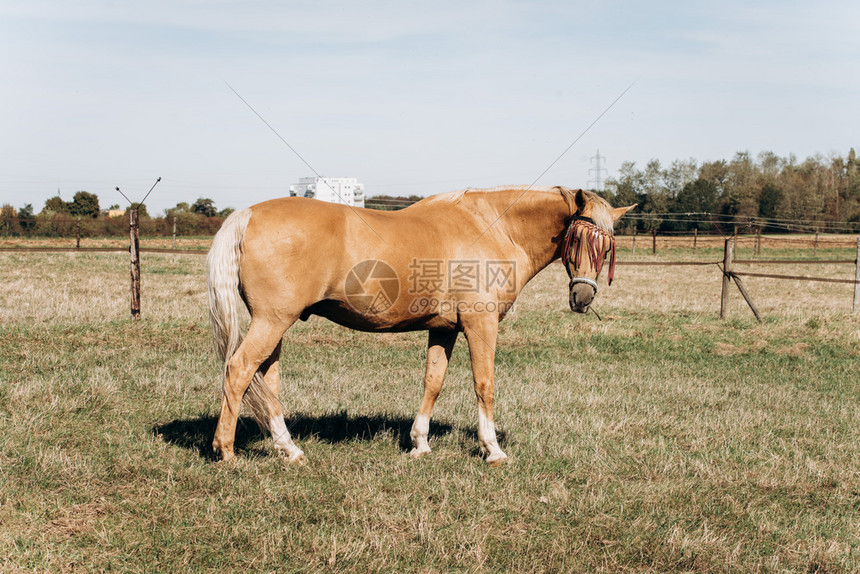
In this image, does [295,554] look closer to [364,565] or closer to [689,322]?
[364,565]

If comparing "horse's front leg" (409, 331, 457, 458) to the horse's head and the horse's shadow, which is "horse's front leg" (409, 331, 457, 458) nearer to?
the horse's shadow

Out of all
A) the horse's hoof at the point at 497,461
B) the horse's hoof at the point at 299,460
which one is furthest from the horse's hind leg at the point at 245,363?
the horse's hoof at the point at 497,461

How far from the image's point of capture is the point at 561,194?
5.08 metres

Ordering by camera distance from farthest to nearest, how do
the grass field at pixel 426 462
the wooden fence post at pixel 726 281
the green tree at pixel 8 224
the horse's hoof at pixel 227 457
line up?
the green tree at pixel 8 224 < the wooden fence post at pixel 726 281 < the horse's hoof at pixel 227 457 < the grass field at pixel 426 462

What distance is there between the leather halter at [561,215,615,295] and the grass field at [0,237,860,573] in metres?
1.58

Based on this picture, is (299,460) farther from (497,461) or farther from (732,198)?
(732,198)

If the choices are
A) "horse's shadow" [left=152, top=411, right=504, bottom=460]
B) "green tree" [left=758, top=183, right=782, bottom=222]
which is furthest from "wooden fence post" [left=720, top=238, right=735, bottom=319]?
"green tree" [left=758, top=183, right=782, bottom=222]

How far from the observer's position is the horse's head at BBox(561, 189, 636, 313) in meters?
4.79

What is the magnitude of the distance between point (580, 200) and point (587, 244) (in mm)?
390

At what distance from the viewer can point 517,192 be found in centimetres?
516

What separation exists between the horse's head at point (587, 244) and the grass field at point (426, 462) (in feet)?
4.53

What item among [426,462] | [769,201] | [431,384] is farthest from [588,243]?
[769,201]

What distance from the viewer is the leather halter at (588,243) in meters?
4.77

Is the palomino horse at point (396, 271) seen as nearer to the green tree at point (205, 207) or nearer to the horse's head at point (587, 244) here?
the horse's head at point (587, 244)
